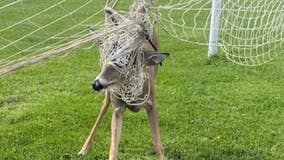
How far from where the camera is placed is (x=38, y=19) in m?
11.6

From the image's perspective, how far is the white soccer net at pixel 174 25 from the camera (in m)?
4.03

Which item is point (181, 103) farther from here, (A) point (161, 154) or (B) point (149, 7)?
(B) point (149, 7)

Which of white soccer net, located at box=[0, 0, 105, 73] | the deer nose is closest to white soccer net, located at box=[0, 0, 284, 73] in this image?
white soccer net, located at box=[0, 0, 105, 73]

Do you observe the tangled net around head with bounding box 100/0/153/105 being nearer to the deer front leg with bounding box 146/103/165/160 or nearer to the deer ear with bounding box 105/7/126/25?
the deer ear with bounding box 105/7/126/25

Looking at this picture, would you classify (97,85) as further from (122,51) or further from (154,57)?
(154,57)

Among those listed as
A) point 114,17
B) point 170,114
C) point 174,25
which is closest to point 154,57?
point 114,17

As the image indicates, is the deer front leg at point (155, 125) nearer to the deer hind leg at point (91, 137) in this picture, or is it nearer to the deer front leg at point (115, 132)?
the deer front leg at point (115, 132)

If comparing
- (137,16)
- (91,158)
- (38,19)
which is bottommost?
(38,19)

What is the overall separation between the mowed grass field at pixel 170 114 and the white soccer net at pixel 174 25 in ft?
1.25

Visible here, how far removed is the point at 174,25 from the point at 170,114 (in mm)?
1476

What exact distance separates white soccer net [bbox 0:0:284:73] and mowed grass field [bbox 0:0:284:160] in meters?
0.38

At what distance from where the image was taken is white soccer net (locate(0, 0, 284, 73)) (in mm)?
4027

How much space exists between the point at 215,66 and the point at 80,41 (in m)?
5.54

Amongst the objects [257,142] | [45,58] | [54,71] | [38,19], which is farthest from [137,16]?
[38,19]
